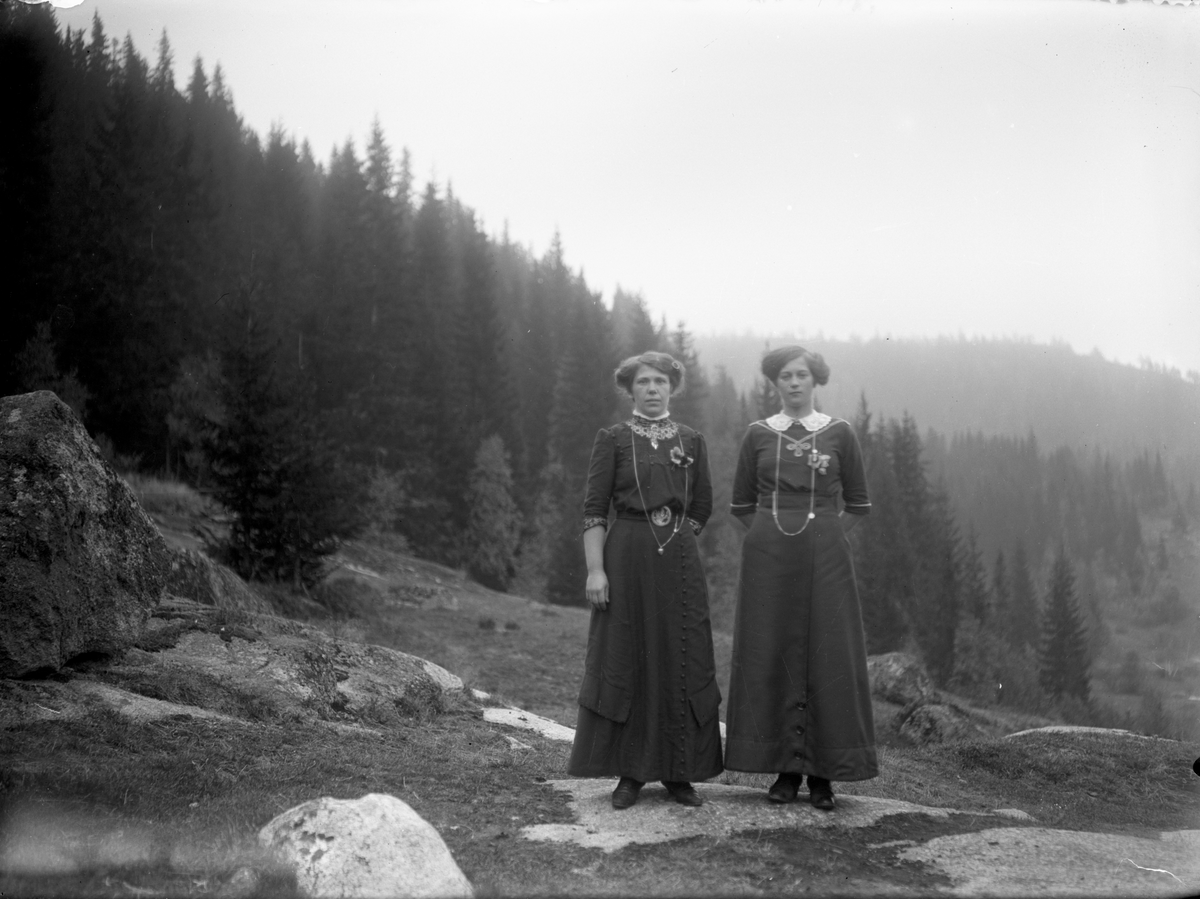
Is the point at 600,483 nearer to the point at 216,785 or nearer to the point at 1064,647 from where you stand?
the point at 216,785

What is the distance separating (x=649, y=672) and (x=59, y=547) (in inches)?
154

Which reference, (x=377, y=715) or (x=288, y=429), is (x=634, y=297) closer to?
(x=288, y=429)

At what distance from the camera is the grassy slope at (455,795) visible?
3.62 m

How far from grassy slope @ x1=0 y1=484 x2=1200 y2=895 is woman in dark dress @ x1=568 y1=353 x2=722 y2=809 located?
0.53 metres

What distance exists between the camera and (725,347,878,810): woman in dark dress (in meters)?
4.74

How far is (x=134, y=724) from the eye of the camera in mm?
5305

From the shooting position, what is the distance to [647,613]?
494cm

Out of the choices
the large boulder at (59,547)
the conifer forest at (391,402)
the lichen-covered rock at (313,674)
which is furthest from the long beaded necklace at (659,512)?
the conifer forest at (391,402)

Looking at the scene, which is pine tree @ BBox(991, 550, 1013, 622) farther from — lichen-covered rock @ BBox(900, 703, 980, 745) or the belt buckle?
the belt buckle

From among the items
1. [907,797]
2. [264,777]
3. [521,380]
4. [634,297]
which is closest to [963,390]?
[634,297]

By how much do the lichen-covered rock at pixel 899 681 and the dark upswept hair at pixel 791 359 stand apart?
26.6 ft

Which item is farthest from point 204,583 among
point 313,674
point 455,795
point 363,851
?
point 363,851

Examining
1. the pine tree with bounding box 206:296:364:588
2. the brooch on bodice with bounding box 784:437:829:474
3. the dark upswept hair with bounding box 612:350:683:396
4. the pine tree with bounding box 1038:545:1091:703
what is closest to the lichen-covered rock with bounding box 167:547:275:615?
the pine tree with bounding box 206:296:364:588

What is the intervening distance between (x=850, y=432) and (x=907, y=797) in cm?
281
